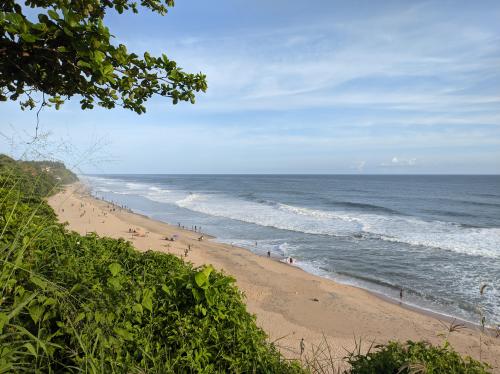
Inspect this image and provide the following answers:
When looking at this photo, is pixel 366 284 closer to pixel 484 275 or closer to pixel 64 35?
pixel 484 275

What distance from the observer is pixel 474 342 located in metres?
11.7

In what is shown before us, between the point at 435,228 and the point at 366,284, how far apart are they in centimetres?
1778

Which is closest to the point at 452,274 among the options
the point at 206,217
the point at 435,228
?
the point at 435,228

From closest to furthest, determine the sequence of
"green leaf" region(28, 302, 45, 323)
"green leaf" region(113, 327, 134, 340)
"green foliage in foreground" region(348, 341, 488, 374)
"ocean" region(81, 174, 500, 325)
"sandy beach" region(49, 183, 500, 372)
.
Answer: "green leaf" region(28, 302, 45, 323)
"green leaf" region(113, 327, 134, 340)
"green foliage in foreground" region(348, 341, 488, 374)
"sandy beach" region(49, 183, 500, 372)
"ocean" region(81, 174, 500, 325)

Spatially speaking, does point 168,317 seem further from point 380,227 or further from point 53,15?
point 380,227

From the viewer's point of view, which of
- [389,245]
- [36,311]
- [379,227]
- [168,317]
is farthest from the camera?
[379,227]

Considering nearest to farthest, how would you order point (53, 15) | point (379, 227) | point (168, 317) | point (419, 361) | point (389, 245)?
point (53, 15)
point (419, 361)
point (168, 317)
point (389, 245)
point (379, 227)

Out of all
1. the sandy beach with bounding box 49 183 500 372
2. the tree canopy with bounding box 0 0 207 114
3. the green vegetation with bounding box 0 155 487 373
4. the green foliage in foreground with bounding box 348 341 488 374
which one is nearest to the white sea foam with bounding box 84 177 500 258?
the sandy beach with bounding box 49 183 500 372

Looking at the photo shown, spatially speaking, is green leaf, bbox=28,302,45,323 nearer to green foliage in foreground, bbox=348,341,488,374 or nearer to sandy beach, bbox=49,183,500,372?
green foliage in foreground, bbox=348,341,488,374

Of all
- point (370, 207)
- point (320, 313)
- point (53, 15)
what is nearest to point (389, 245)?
point (320, 313)

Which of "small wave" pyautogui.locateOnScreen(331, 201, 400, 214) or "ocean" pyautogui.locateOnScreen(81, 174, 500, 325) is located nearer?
"ocean" pyautogui.locateOnScreen(81, 174, 500, 325)

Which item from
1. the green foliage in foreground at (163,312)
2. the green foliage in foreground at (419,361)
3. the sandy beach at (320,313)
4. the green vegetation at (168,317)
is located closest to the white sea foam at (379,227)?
the sandy beach at (320,313)

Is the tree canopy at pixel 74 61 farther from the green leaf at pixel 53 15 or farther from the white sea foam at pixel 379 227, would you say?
the white sea foam at pixel 379 227

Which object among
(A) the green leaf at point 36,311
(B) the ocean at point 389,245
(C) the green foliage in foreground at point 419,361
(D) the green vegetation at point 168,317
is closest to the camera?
(A) the green leaf at point 36,311
